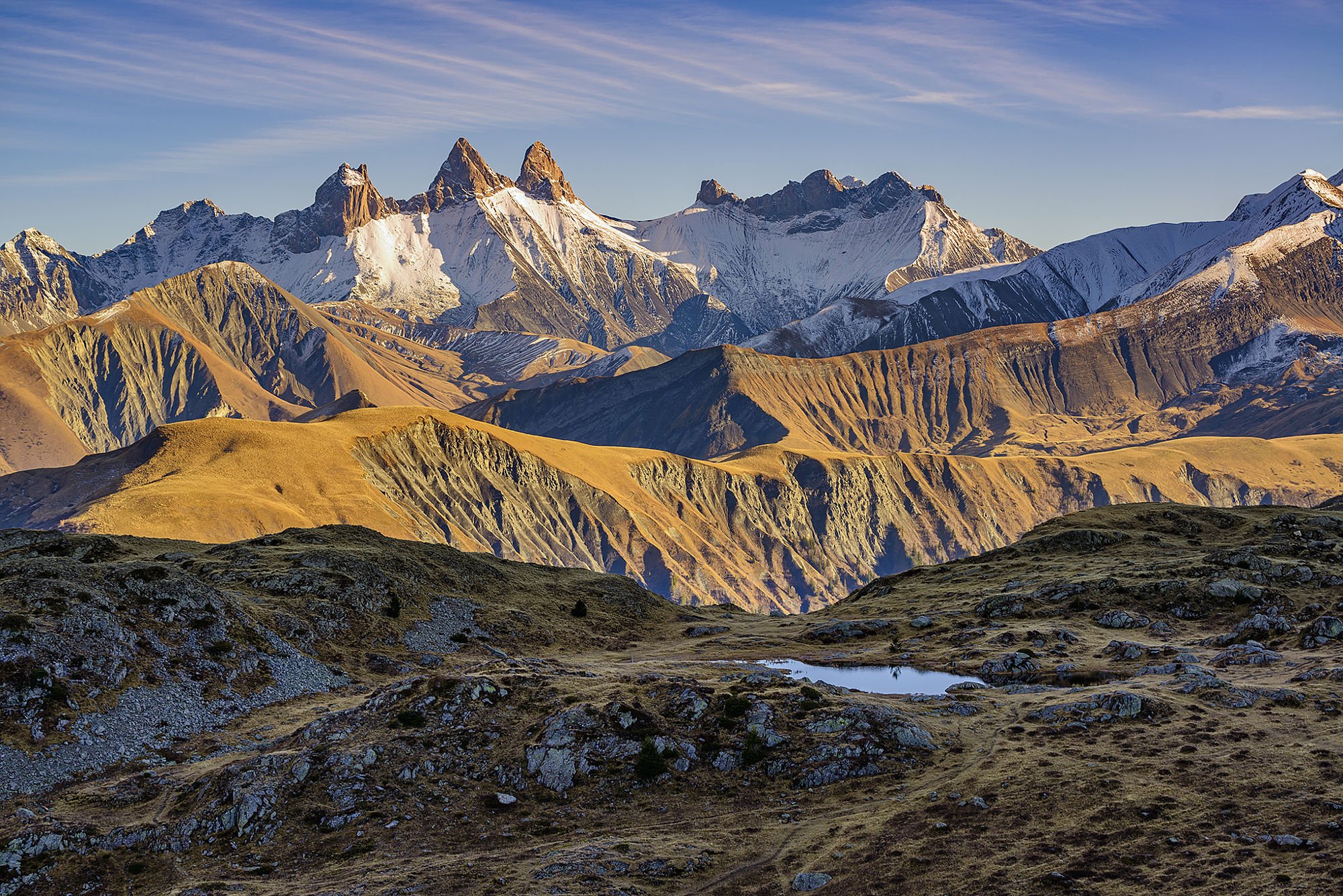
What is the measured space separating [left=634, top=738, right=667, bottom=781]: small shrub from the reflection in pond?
20.7m

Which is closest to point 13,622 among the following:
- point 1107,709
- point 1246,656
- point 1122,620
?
point 1107,709

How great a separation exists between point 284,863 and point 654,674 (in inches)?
1137

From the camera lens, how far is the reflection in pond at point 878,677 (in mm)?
72875

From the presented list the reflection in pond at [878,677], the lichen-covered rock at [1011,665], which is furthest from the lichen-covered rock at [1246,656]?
the reflection in pond at [878,677]

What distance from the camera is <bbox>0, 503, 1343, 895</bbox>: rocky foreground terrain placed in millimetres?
43500

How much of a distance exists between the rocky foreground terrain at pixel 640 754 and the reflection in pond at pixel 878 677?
230cm

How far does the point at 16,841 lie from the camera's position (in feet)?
153

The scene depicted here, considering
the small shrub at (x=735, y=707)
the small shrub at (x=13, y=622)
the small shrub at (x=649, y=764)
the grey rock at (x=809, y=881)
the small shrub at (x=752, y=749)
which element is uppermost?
the small shrub at (x=13, y=622)

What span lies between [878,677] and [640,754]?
28625 mm

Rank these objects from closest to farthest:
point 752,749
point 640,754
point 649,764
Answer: point 649,764, point 640,754, point 752,749

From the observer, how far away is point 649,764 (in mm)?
54312

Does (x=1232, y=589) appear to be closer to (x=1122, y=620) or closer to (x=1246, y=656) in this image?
(x=1122, y=620)

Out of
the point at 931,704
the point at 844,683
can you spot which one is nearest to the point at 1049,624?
the point at 844,683

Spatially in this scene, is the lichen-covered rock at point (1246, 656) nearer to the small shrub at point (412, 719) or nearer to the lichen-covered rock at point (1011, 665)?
the lichen-covered rock at point (1011, 665)
